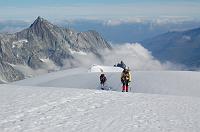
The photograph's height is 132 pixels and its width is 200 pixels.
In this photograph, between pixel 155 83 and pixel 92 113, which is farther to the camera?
pixel 155 83

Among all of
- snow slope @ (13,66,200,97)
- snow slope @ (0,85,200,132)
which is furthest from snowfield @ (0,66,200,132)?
snow slope @ (13,66,200,97)

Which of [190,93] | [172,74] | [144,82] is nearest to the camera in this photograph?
[190,93]

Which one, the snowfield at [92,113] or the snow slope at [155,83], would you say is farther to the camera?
the snow slope at [155,83]

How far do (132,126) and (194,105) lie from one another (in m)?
8.18

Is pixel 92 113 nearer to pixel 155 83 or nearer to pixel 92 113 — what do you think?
pixel 92 113

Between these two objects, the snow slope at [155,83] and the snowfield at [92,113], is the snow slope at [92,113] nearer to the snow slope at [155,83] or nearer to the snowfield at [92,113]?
the snowfield at [92,113]

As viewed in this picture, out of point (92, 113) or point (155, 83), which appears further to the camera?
point (155, 83)

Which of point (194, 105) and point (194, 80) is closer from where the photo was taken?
point (194, 105)

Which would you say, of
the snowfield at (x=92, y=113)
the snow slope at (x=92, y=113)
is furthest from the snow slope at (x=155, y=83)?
the snow slope at (x=92, y=113)

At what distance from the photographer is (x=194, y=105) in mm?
25422

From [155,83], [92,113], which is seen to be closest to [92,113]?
[92,113]

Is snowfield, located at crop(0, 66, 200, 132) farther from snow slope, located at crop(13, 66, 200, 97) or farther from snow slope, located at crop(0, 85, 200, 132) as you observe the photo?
snow slope, located at crop(13, 66, 200, 97)

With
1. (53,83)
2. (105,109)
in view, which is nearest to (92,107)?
(105,109)

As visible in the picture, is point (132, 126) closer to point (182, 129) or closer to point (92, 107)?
point (182, 129)
